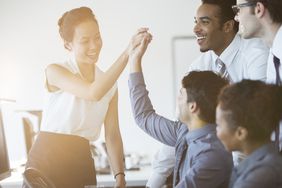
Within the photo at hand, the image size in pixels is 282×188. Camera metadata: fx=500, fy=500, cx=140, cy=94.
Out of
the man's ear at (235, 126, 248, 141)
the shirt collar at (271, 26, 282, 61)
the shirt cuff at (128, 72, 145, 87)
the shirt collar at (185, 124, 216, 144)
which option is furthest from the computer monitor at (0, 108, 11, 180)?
the shirt collar at (271, 26, 282, 61)

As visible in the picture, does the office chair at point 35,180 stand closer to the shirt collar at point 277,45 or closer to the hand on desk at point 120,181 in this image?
the hand on desk at point 120,181

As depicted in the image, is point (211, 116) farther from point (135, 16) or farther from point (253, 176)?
point (135, 16)

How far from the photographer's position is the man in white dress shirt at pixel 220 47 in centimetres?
203

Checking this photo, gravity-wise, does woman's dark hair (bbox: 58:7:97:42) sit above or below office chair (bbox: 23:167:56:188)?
above

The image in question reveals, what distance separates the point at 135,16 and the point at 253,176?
4.80ft

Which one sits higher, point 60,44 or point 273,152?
point 60,44

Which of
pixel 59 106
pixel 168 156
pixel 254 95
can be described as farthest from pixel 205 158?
pixel 59 106

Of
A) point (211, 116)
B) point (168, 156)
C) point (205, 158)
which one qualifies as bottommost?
point (168, 156)

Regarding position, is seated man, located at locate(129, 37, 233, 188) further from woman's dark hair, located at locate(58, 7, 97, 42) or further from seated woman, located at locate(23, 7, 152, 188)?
woman's dark hair, located at locate(58, 7, 97, 42)

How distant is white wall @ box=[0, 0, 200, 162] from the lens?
254 cm

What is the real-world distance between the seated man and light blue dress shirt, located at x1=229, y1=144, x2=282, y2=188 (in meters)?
0.15

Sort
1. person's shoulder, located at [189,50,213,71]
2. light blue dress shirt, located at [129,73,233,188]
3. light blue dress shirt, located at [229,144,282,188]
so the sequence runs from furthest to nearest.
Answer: person's shoulder, located at [189,50,213,71]
light blue dress shirt, located at [129,73,233,188]
light blue dress shirt, located at [229,144,282,188]

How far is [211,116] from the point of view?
1687 mm

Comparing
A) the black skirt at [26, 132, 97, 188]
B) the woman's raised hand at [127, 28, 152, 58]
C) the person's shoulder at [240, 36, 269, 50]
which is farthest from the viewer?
the black skirt at [26, 132, 97, 188]
